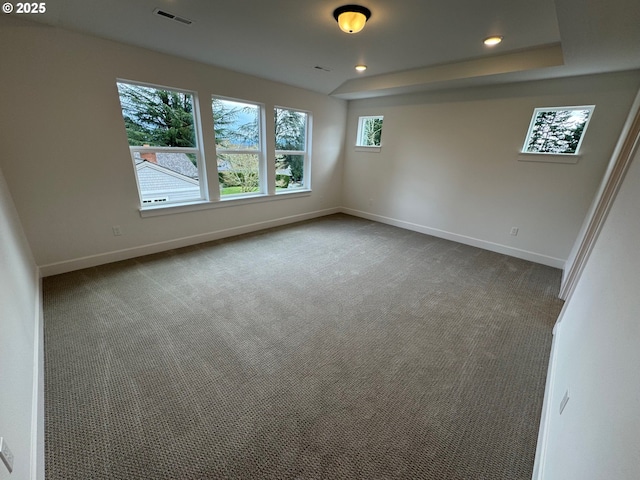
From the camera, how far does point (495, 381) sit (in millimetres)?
1707

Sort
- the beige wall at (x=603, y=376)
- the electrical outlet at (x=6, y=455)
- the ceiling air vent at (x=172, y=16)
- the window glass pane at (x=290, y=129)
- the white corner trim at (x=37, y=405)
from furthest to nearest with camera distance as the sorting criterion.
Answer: the window glass pane at (x=290, y=129), the ceiling air vent at (x=172, y=16), the white corner trim at (x=37, y=405), the electrical outlet at (x=6, y=455), the beige wall at (x=603, y=376)

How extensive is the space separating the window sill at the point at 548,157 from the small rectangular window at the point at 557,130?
50 mm

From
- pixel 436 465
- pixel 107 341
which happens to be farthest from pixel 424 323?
pixel 107 341

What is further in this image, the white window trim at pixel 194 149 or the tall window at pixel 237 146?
the tall window at pixel 237 146

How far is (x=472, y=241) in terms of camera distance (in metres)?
4.12

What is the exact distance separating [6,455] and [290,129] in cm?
457

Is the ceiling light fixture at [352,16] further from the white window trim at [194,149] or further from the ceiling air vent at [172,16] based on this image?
the white window trim at [194,149]

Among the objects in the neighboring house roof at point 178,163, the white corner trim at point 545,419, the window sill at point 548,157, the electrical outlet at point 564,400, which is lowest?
the white corner trim at point 545,419

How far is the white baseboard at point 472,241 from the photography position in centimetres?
350

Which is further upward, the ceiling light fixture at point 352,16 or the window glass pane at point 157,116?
the ceiling light fixture at point 352,16

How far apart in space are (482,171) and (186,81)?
13.8 ft

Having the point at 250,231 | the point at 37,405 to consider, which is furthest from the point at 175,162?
the point at 37,405

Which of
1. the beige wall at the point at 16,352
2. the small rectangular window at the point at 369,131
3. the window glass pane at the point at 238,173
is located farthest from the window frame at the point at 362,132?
the beige wall at the point at 16,352

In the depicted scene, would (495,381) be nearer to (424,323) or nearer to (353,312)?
(424,323)
